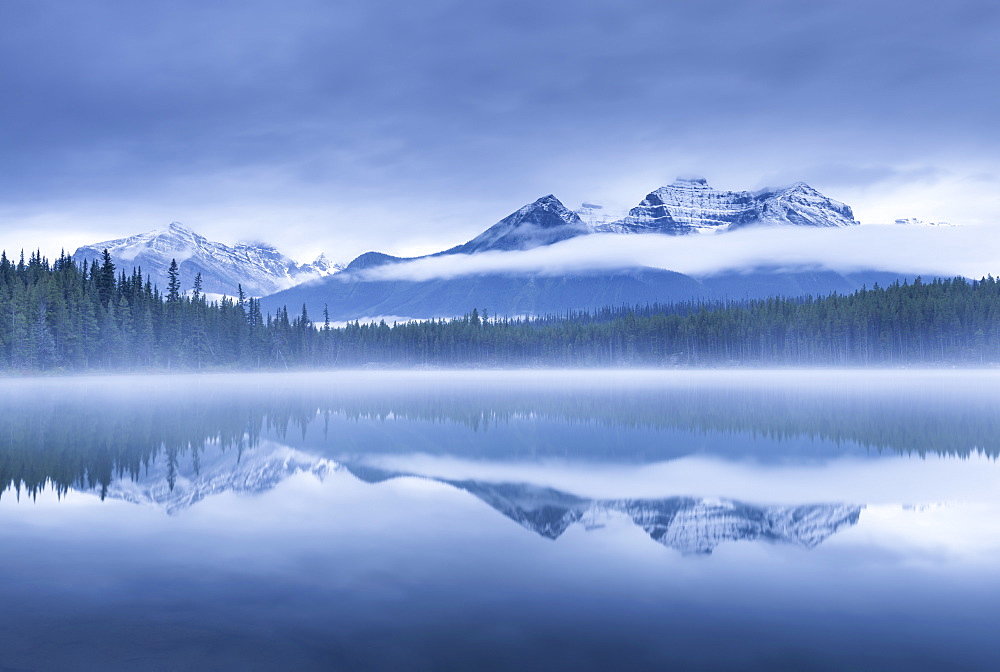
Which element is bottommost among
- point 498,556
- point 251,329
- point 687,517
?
point 687,517

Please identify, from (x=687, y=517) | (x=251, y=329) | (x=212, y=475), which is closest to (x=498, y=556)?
(x=687, y=517)

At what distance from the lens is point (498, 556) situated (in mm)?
13727

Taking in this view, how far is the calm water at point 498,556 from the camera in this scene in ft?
31.2

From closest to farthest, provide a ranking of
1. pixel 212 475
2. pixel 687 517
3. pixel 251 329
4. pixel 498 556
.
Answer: pixel 498 556, pixel 687 517, pixel 212 475, pixel 251 329

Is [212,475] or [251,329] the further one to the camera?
[251,329]

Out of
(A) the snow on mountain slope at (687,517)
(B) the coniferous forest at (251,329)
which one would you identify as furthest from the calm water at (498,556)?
(B) the coniferous forest at (251,329)

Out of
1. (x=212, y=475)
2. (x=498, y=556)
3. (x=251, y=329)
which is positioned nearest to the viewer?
(x=498, y=556)

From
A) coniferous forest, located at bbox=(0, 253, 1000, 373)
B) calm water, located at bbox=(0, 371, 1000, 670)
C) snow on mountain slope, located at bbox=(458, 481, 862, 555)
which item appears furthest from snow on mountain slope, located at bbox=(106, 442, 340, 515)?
coniferous forest, located at bbox=(0, 253, 1000, 373)

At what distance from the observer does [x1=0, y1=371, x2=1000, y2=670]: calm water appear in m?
9.52

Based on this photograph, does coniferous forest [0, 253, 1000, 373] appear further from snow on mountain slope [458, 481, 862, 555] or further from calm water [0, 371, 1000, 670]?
snow on mountain slope [458, 481, 862, 555]

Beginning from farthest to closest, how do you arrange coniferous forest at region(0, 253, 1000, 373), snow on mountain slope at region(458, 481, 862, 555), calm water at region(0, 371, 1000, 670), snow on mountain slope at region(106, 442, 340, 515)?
coniferous forest at region(0, 253, 1000, 373)
snow on mountain slope at region(106, 442, 340, 515)
snow on mountain slope at region(458, 481, 862, 555)
calm water at region(0, 371, 1000, 670)

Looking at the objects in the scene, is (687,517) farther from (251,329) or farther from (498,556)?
(251,329)

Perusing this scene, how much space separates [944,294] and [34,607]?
194687mm

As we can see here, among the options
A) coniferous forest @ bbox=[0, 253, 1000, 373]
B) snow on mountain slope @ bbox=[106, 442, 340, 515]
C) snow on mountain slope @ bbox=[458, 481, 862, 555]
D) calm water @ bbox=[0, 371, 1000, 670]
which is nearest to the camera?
calm water @ bbox=[0, 371, 1000, 670]
